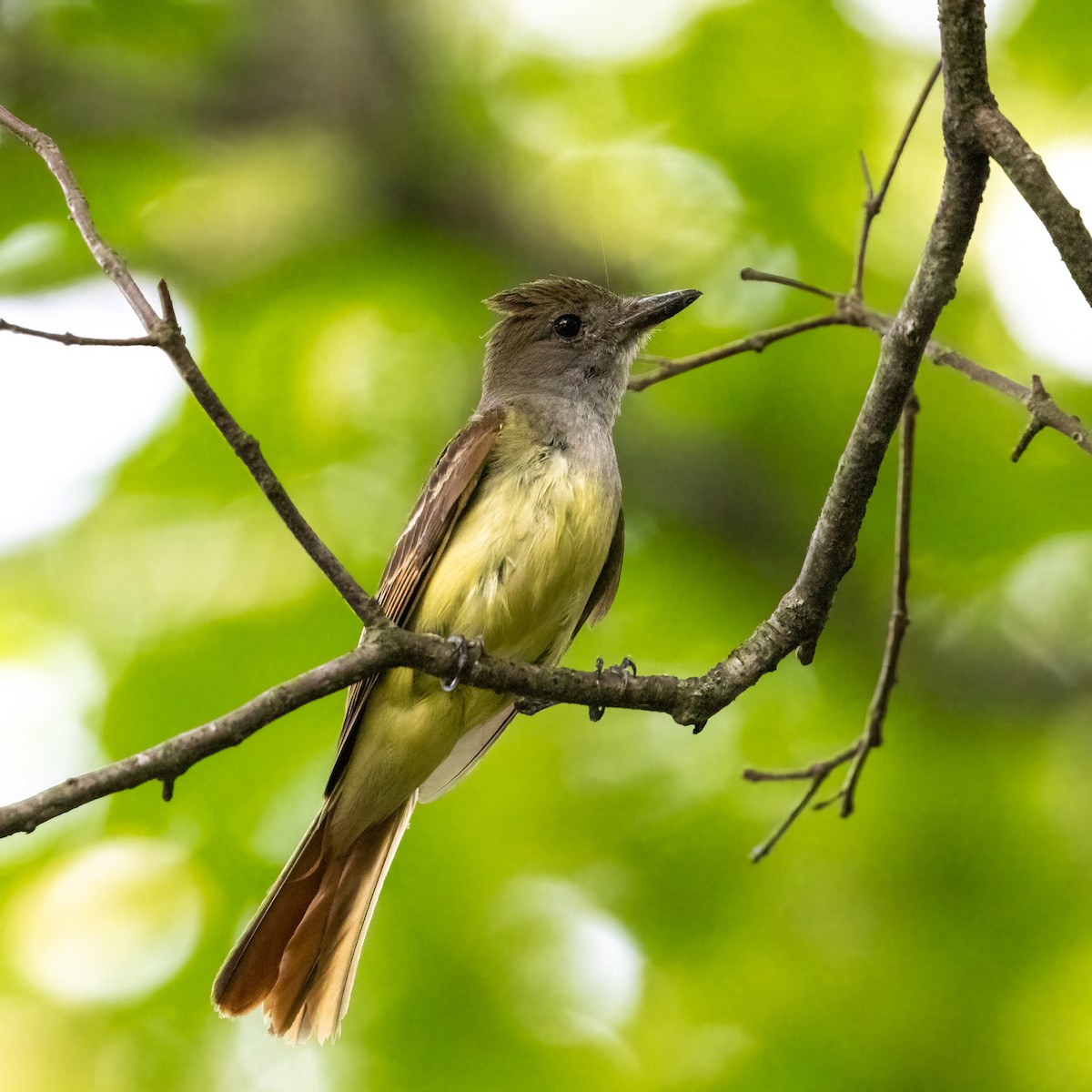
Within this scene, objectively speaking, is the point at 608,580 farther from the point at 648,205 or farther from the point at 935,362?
the point at 648,205

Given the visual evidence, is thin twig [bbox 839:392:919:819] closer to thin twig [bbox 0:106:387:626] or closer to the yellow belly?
the yellow belly

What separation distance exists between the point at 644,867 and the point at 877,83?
3.38 metres

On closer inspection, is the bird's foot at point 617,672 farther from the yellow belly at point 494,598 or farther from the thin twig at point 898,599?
the thin twig at point 898,599

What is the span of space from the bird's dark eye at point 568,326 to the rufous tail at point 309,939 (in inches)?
74.6

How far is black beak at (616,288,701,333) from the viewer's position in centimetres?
535

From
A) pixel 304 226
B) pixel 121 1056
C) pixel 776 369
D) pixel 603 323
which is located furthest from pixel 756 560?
pixel 121 1056

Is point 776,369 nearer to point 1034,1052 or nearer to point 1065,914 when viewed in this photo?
point 1065,914

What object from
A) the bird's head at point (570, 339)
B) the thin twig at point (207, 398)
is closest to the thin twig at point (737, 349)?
the bird's head at point (570, 339)

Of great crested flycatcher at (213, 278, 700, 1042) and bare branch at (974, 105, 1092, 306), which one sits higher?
great crested flycatcher at (213, 278, 700, 1042)

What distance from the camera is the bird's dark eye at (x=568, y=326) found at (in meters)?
5.67

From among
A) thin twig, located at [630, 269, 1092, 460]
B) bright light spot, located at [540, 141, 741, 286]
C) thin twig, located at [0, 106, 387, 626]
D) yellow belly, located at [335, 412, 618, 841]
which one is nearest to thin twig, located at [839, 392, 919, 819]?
thin twig, located at [630, 269, 1092, 460]

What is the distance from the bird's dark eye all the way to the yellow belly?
1000mm

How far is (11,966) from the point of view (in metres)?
5.70

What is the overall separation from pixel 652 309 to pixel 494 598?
1623 millimetres
